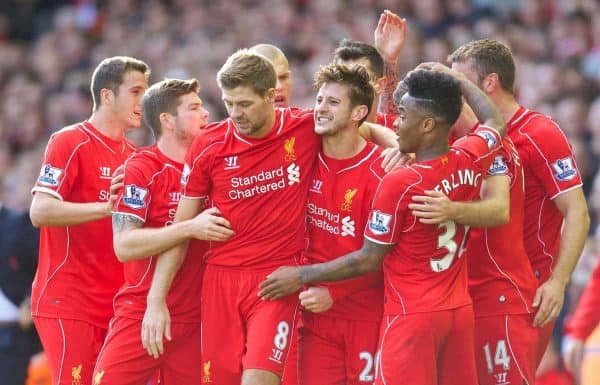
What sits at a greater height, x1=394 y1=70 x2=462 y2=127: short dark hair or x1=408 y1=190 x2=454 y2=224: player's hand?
x1=394 y1=70 x2=462 y2=127: short dark hair

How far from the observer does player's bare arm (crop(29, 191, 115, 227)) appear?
8.70 metres

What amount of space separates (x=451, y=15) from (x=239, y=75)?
7.41 metres

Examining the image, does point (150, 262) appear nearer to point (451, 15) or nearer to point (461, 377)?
point (461, 377)

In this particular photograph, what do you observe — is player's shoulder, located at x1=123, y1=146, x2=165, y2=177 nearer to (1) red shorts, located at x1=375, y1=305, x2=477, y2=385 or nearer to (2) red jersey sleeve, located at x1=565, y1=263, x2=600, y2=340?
(1) red shorts, located at x1=375, y1=305, x2=477, y2=385

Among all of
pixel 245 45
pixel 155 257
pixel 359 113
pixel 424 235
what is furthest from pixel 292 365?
pixel 245 45

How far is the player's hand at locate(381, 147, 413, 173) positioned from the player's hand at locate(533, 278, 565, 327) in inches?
48.8

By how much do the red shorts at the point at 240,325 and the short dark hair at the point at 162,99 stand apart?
3.54 ft

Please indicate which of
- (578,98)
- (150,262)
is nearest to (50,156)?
(150,262)

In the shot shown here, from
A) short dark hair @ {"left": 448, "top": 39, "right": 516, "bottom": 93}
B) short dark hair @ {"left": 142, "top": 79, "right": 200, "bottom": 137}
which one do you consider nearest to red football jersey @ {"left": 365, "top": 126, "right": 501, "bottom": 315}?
short dark hair @ {"left": 448, "top": 39, "right": 516, "bottom": 93}

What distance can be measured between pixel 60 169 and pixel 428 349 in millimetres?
2761

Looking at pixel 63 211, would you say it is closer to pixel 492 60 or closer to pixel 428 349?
pixel 428 349

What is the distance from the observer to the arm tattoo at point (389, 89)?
30.6 feet

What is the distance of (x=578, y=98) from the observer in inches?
520

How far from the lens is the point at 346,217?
8.30m
